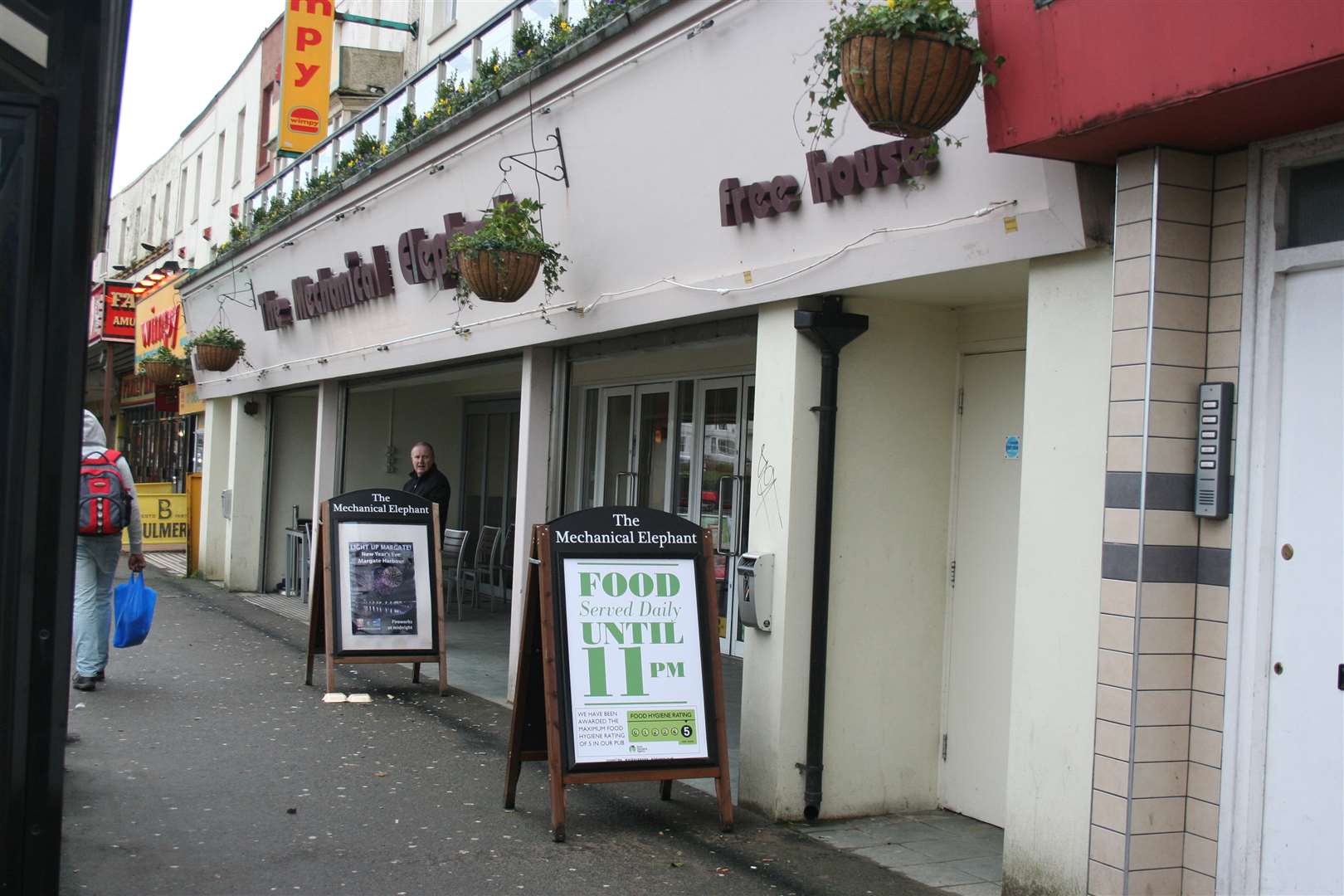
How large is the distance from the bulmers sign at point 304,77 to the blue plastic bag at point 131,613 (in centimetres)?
1020

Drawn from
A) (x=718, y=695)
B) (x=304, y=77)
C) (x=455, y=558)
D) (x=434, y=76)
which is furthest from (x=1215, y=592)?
(x=304, y=77)

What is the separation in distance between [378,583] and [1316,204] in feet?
21.4

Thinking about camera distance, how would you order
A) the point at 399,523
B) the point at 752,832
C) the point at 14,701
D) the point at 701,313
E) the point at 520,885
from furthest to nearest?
1. the point at 399,523
2. the point at 701,313
3. the point at 752,832
4. the point at 520,885
5. the point at 14,701

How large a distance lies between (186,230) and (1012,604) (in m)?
26.4

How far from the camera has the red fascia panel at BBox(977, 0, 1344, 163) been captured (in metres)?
3.48

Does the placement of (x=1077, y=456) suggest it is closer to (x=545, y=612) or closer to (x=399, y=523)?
(x=545, y=612)

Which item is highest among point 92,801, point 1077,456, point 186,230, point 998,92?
point 186,230

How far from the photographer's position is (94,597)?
27.0 ft

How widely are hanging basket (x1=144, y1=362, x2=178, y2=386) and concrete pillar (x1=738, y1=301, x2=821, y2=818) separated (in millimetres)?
14191

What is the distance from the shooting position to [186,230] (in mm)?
28672

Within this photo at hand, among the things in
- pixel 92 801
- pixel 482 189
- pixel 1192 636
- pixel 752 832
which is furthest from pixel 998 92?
pixel 482 189

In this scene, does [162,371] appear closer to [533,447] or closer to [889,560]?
[533,447]

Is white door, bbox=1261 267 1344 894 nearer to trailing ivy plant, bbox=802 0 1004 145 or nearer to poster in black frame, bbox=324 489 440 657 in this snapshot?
trailing ivy plant, bbox=802 0 1004 145

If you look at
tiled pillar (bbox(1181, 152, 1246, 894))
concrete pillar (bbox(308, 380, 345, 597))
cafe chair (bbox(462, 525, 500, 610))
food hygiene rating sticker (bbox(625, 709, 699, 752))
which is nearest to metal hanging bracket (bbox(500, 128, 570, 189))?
food hygiene rating sticker (bbox(625, 709, 699, 752))
